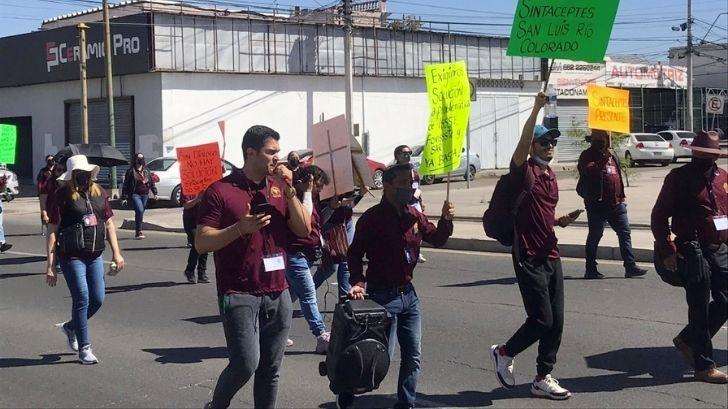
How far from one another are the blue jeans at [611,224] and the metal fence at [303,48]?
2051 cm

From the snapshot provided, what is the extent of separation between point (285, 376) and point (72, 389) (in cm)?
155

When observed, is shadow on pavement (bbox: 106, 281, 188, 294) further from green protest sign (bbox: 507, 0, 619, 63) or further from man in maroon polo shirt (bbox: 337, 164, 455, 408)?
man in maroon polo shirt (bbox: 337, 164, 455, 408)

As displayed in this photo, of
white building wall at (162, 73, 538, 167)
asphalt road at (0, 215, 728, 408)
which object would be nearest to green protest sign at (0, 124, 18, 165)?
asphalt road at (0, 215, 728, 408)

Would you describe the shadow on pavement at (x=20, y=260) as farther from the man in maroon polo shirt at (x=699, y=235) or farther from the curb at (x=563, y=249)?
the man in maroon polo shirt at (x=699, y=235)

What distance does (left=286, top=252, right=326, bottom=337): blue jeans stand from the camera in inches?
304

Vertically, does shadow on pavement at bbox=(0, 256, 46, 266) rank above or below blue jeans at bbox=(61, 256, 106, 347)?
below

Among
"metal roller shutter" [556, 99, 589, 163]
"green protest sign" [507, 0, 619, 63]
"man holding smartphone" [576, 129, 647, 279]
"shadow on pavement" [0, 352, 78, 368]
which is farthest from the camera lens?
"metal roller shutter" [556, 99, 589, 163]

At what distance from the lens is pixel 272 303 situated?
5.14 metres

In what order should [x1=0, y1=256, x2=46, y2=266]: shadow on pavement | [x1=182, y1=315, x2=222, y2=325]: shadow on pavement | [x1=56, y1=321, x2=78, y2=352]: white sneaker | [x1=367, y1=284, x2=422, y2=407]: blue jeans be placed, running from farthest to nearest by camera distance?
[x1=0, y1=256, x2=46, y2=266]: shadow on pavement
[x1=182, y1=315, x2=222, y2=325]: shadow on pavement
[x1=56, y1=321, x2=78, y2=352]: white sneaker
[x1=367, y1=284, x2=422, y2=407]: blue jeans

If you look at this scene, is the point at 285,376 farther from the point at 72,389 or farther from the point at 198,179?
the point at 198,179

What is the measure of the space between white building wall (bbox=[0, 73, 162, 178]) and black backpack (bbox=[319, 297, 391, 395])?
88.0 ft

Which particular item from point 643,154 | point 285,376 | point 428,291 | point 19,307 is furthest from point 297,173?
point 643,154

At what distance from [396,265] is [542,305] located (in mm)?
1121

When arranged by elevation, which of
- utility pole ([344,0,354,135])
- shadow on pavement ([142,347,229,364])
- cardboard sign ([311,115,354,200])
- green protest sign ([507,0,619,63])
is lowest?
Result: shadow on pavement ([142,347,229,364])
